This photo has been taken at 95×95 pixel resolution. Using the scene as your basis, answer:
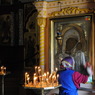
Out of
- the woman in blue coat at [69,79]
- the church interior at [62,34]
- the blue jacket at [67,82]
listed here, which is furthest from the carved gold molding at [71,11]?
the blue jacket at [67,82]

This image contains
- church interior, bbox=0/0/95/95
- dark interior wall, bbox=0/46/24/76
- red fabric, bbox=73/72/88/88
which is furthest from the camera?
dark interior wall, bbox=0/46/24/76

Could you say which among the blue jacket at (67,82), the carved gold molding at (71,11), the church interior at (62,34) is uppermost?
the carved gold molding at (71,11)

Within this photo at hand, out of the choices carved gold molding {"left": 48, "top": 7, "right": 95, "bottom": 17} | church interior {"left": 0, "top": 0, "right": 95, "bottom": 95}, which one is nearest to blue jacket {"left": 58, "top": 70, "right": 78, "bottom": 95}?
church interior {"left": 0, "top": 0, "right": 95, "bottom": 95}

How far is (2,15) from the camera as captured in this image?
33.6ft

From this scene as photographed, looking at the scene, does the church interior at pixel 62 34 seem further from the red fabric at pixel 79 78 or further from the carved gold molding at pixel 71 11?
the red fabric at pixel 79 78

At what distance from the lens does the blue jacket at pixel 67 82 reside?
4.06 metres

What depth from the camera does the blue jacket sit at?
4.06 m

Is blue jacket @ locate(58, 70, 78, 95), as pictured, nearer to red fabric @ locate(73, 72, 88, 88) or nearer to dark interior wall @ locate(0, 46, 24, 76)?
red fabric @ locate(73, 72, 88, 88)

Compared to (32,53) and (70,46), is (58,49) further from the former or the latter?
(32,53)

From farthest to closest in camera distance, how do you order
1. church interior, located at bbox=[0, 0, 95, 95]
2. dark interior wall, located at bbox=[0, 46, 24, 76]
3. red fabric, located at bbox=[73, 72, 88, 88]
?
dark interior wall, located at bbox=[0, 46, 24, 76]
church interior, located at bbox=[0, 0, 95, 95]
red fabric, located at bbox=[73, 72, 88, 88]

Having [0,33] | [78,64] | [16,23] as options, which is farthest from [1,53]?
[78,64]

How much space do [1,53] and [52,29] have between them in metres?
4.48

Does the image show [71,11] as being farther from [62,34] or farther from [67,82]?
[67,82]

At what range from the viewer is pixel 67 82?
13.4ft
